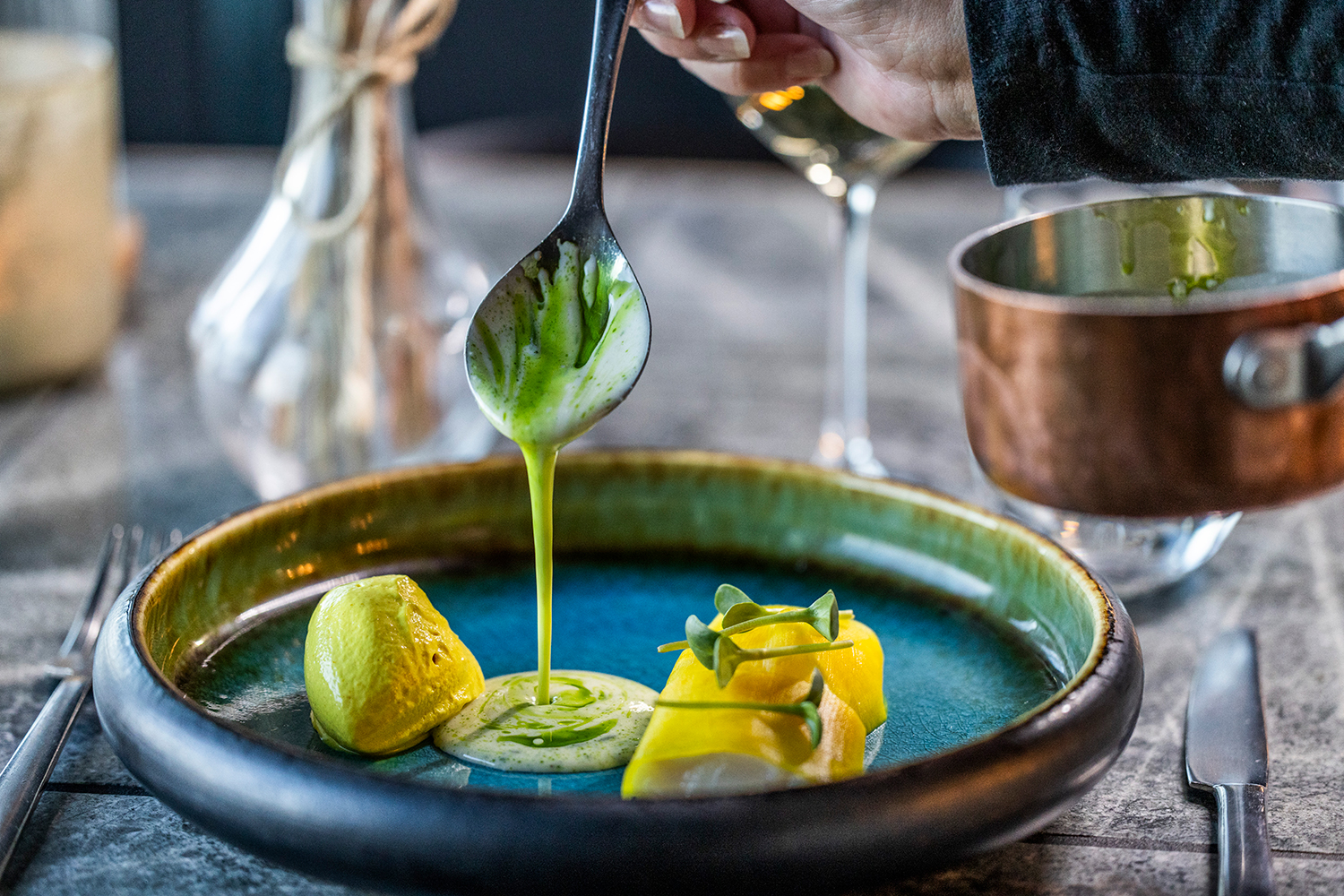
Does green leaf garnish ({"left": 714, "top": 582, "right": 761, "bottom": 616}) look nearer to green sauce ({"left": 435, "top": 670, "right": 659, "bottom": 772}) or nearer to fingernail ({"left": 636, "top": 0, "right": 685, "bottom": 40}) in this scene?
green sauce ({"left": 435, "top": 670, "right": 659, "bottom": 772})

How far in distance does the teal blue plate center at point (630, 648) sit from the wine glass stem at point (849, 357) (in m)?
0.30

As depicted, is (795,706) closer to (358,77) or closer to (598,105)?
(598,105)

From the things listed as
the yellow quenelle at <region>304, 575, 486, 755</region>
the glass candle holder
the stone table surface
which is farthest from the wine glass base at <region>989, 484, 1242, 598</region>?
the glass candle holder

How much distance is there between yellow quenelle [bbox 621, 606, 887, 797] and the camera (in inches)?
19.7

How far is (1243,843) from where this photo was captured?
21.5 inches

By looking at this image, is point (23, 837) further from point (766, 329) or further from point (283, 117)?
point (283, 117)

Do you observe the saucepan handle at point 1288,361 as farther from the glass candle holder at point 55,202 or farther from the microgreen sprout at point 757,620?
the glass candle holder at point 55,202

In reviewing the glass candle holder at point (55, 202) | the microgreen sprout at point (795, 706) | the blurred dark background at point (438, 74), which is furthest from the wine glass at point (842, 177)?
the blurred dark background at point (438, 74)

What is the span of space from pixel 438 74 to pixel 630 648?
2887mm

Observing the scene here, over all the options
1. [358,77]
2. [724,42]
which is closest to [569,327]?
[724,42]

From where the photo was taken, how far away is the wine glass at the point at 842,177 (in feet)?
3.04

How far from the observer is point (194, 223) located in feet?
5.56

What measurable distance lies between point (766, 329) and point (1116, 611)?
840 mm

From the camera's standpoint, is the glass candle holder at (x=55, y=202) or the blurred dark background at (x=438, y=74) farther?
the blurred dark background at (x=438, y=74)
